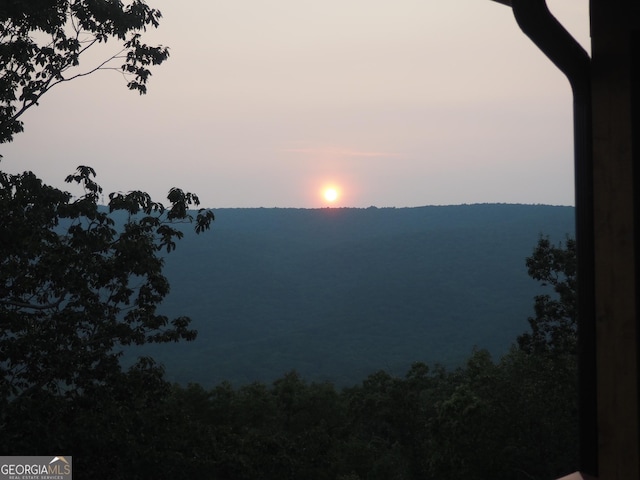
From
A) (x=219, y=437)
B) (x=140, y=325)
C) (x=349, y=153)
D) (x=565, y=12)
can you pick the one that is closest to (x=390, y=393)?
(x=219, y=437)

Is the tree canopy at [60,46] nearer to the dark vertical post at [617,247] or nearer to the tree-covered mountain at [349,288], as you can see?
the dark vertical post at [617,247]

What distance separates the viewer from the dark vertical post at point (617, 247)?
2.22m

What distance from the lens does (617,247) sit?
7.39 ft

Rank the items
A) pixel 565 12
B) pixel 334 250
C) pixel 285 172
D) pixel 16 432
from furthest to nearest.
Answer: pixel 334 250 < pixel 285 172 < pixel 16 432 < pixel 565 12

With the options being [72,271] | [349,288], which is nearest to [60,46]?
[72,271]

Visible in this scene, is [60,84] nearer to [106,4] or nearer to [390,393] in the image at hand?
[106,4]

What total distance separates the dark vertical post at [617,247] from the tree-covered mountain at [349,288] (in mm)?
89663

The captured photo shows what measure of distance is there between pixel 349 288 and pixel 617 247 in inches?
4655

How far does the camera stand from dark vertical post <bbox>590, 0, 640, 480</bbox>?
2219 millimetres

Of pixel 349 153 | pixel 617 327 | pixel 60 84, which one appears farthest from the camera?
pixel 349 153

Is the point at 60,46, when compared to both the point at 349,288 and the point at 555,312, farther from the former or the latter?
the point at 349,288

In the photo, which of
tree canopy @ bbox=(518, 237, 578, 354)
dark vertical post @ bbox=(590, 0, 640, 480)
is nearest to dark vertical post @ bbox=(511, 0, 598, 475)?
dark vertical post @ bbox=(590, 0, 640, 480)

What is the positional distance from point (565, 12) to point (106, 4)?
33.4 feet

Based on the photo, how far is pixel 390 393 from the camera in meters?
42.9
